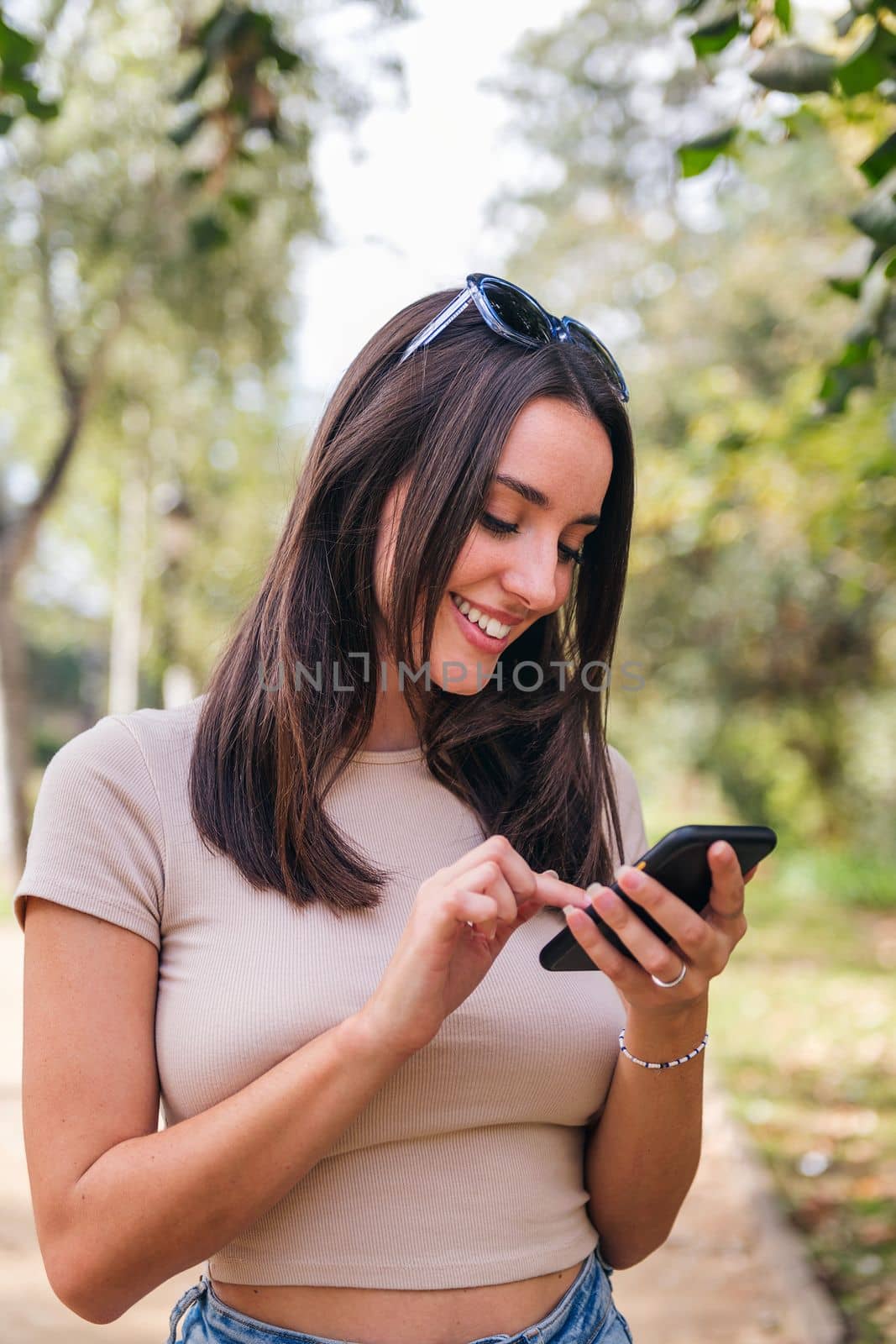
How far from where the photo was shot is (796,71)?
219cm

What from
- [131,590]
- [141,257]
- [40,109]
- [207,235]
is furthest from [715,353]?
[40,109]

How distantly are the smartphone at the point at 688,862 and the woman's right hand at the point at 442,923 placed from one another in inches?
2.7

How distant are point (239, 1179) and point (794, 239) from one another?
14341 millimetres

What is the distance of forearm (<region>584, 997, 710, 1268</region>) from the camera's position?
1.79 meters

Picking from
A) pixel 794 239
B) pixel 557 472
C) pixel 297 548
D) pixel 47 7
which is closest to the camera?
pixel 557 472

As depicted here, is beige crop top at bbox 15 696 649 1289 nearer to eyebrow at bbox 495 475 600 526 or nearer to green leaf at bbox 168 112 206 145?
eyebrow at bbox 495 475 600 526

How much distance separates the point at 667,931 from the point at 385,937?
1.69 feet

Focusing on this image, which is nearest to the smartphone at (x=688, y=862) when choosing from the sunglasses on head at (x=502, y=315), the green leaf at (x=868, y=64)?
the sunglasses on head at (x=502, y=315)

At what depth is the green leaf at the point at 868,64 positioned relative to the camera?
2061mm

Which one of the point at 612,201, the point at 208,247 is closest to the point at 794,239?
the point at 612,201

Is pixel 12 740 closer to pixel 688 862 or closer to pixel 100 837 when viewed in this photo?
pixel 100 837

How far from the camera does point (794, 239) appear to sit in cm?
1415

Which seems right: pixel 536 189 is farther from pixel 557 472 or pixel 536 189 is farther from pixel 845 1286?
pixel 557 472

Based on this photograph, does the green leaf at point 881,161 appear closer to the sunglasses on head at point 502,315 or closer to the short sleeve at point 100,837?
the sunglasses on head at point 502,315
